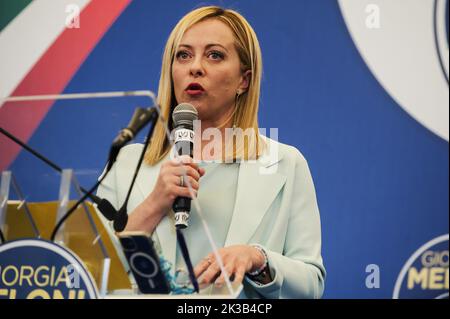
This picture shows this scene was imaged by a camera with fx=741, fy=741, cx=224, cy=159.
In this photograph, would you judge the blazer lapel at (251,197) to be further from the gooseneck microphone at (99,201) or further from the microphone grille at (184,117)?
the gooseneck microphone at (99,201)

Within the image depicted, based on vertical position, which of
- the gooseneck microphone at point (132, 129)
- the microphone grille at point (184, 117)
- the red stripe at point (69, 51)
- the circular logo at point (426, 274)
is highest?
the red stripe at point (69, 51)

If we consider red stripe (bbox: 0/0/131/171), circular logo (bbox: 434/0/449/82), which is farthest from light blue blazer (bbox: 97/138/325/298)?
red stripe (bbox: 0/0/131/171)

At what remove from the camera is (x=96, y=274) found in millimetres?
1916

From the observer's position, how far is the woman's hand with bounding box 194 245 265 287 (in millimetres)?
1995

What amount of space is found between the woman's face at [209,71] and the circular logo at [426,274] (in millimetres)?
909

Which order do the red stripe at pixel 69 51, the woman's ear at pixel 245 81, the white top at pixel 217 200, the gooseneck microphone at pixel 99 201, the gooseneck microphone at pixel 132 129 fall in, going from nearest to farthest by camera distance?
the gooseneck microphone at pixel 132 129, the gooseneck microphone at pixel 99 201, the white top at pixel 217 200, the woman's ear at pixel 245 81, the red stripe at pixel 69 51

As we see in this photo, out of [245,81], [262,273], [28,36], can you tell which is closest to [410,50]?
[245,81]

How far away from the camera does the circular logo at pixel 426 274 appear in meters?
Answer: 2.79

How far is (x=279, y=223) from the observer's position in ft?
8.27

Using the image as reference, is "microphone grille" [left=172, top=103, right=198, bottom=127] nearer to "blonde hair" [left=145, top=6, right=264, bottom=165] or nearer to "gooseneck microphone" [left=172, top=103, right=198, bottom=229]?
"gooseneck microphone" [left=172, top=103, right=198, bottom=229]

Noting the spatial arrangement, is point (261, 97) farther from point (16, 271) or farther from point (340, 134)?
point (16, 271)

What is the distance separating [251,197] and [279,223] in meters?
0.13

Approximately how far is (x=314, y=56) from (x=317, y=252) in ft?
2.91

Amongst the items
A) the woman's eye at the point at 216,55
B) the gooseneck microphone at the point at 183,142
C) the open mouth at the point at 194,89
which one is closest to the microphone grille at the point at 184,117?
the gooseneck microphone at the point at 183,142
